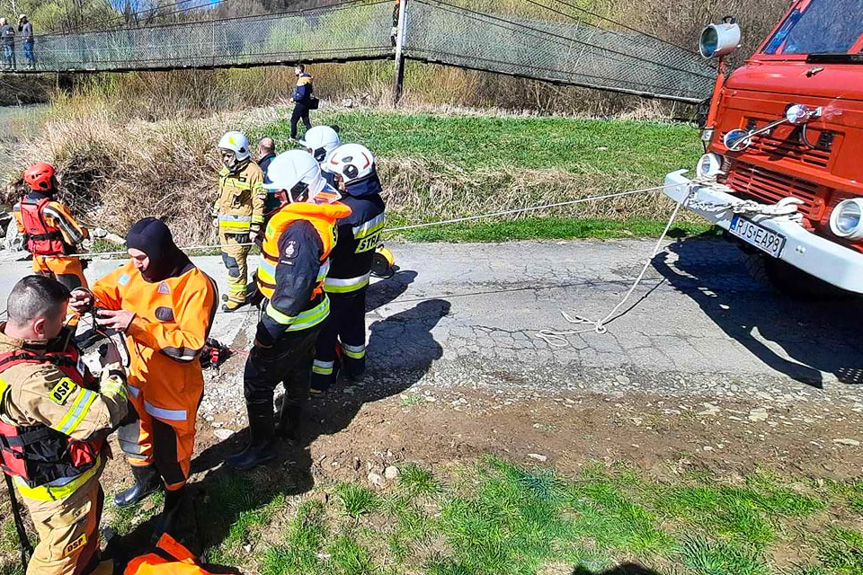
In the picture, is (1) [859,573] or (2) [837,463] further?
(2) [837,463]

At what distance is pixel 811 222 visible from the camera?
4266 millimetres

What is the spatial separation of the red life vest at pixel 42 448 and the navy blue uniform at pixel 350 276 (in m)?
1.86

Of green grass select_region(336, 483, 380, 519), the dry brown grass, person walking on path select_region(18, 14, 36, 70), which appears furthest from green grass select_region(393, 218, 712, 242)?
person walking on path select_region(18, 14, 36, 70)

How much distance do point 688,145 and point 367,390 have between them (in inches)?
431

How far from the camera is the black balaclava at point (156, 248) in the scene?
2.63 meters

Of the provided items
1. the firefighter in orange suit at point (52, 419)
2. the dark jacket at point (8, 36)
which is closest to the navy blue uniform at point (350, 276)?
the firefighter in orange suit at point (52, 419)

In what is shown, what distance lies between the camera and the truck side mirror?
5.07 meters

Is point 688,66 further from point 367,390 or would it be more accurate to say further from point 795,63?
point 367,390

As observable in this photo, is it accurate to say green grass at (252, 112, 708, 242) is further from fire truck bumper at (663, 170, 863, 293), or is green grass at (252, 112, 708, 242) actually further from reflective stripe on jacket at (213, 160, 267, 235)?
fire truck bumper at (663, 170, 863, 293)

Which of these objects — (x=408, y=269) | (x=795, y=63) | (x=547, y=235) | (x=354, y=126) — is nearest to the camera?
(x=795, y=63)

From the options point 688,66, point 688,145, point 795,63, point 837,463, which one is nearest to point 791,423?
point 837,463

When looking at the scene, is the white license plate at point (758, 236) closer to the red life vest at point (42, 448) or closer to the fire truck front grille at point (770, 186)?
the fire truck front grille at point (770, 186)

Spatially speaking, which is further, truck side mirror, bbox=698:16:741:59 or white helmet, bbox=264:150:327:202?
truck side mirror, bbox=698:16:741:59

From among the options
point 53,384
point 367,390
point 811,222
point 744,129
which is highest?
point 744,129
